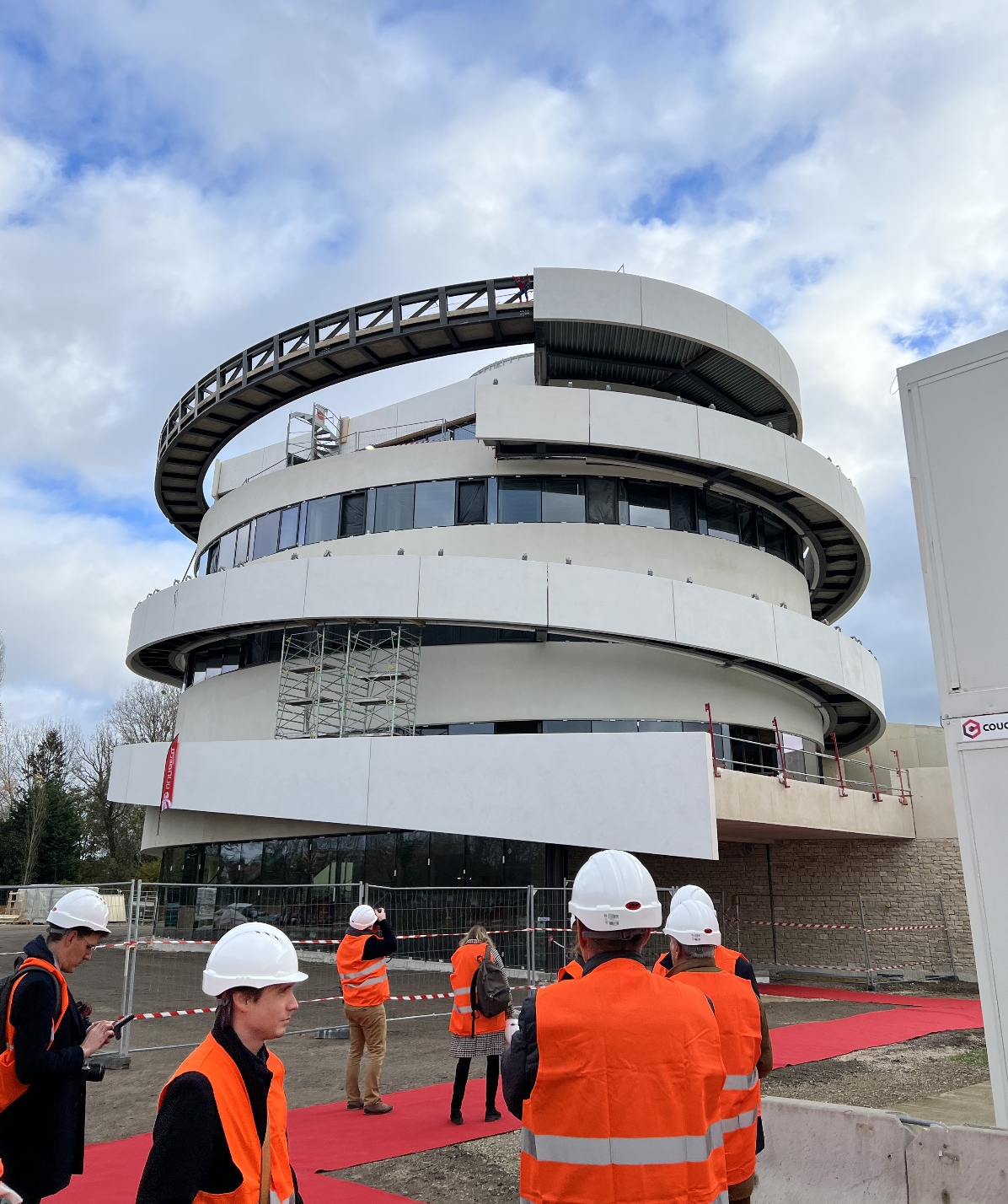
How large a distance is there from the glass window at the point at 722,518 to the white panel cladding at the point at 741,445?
1.88m

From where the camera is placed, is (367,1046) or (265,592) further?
(265,592)

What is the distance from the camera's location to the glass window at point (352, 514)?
25844 millimetres

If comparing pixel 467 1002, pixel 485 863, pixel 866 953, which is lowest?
pixel 866 953

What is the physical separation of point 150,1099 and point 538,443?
1738cm

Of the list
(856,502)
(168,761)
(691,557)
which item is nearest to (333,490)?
(168,761)

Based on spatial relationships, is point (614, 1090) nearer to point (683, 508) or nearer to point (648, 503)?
point (648, 503)

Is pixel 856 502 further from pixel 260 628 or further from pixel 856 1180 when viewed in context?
pixel 856 1180

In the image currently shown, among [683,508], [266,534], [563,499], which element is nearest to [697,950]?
[563,499]

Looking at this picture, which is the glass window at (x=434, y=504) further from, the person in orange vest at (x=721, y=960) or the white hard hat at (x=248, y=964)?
the white hard hat at (x=248, y=964)

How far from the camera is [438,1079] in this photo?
997 cm

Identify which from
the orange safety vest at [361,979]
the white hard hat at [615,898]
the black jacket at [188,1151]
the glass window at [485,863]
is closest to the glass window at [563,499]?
the glass window at [485,863]

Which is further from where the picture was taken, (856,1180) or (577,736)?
(577,736)

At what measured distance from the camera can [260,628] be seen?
25.0m

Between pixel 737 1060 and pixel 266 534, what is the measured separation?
Result: 83.9ft
